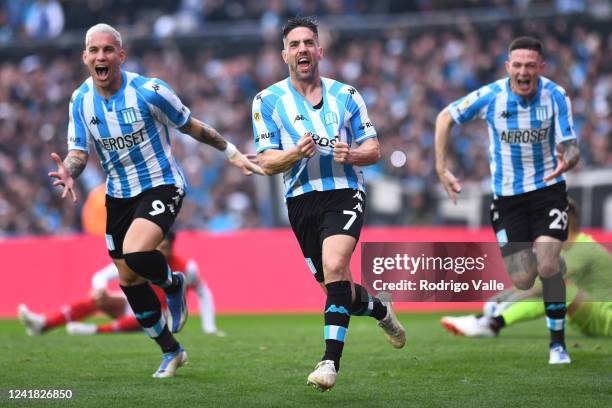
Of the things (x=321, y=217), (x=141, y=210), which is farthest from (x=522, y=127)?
(x=141, y=210)

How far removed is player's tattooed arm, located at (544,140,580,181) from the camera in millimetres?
8125

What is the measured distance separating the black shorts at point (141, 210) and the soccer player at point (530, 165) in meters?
2.23

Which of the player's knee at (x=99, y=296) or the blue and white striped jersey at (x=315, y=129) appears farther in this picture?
the player's knee at (x=99, y=296)

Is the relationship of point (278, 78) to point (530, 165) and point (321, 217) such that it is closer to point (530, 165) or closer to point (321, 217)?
point (530, 165)

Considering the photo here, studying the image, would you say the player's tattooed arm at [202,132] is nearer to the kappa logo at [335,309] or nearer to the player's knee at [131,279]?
the player's knee at [131,279]

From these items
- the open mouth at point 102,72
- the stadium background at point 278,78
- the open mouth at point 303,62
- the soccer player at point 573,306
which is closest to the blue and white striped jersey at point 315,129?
the open mouth at point 303,62

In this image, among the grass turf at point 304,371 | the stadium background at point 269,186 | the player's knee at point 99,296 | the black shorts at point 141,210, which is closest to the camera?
the grass turf at point 304,371

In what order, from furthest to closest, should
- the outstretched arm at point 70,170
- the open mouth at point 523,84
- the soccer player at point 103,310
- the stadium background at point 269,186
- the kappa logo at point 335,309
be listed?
the soccer player at point 103,310 < the open mouth at point 523,84 < the stadium background at point 269,186 < the outstretched arm at point 70,170 < the kappa logo at point 335,309

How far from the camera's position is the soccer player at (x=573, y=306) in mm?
10195

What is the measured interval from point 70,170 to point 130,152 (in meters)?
0.46

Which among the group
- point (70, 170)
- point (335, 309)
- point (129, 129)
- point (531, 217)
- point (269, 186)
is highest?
point (129, 129)

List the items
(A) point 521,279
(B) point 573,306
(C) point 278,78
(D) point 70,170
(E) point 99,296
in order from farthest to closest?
(C) point 278,78
(E) point 99,296
(B) point 573,306
(A) point 521,279
(D) point 70,170

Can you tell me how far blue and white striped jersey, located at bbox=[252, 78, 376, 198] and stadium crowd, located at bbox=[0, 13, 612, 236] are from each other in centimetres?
1144

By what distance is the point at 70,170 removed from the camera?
777cm
